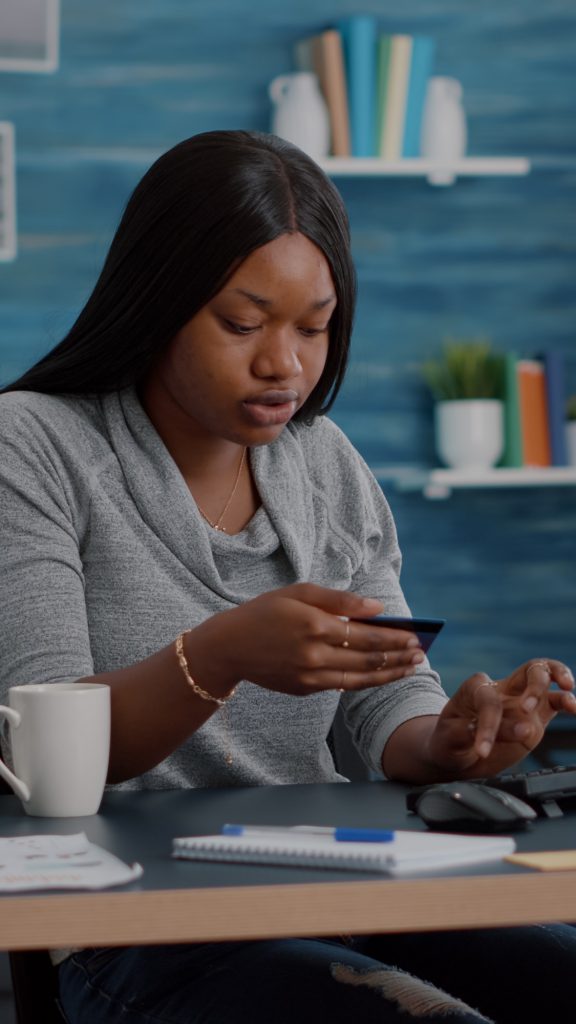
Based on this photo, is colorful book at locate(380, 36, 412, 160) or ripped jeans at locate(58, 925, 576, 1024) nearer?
ripped jeans at locate(58, 925, 576, 1024)

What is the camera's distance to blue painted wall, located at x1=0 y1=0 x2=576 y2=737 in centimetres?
322

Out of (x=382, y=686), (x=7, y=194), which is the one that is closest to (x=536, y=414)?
(x=7, y=194)

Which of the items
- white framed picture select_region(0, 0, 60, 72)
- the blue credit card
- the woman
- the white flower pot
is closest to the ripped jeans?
the woman

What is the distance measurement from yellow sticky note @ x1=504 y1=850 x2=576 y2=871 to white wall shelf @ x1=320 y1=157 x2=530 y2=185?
2.49 metres

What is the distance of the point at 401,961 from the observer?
121 centimetres

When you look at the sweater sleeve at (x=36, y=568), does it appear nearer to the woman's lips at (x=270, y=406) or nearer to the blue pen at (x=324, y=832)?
the woman's lips at (x=270, y=406)

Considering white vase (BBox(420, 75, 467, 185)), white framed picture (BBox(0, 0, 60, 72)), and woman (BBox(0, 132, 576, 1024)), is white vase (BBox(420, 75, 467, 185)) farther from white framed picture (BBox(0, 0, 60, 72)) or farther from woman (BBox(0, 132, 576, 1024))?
woman (BBox(0, 132, 576, 1024))

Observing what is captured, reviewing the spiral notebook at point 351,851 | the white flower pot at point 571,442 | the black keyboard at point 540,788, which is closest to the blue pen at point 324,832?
the spiral notebook at point 351,851

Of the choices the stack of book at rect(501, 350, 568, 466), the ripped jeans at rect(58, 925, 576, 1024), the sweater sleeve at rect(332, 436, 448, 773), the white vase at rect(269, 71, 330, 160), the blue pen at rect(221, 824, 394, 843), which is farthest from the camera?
the stack of book at rect(501, 350, 568, 466)

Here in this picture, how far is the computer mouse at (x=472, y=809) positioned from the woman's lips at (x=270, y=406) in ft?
1.61

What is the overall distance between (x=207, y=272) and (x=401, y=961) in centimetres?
65

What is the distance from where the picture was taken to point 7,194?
126 inches

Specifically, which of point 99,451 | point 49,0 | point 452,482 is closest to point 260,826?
point 99,451

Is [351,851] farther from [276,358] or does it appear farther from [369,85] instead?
[369,85]
